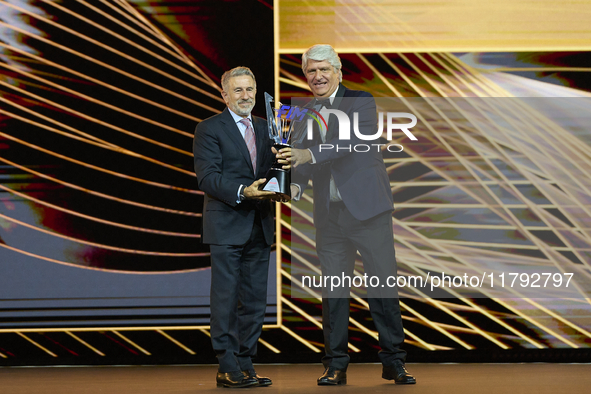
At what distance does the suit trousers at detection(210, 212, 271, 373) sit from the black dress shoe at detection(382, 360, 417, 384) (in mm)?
657

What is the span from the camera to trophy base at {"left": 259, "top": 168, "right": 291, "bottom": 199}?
2.77 m

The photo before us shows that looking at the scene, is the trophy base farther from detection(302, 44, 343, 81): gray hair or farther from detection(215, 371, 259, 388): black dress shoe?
detection(215, 371, 259, 388): black dress shoe

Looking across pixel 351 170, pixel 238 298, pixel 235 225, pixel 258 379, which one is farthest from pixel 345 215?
pixel 258 379

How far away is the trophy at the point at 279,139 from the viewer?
278 cm

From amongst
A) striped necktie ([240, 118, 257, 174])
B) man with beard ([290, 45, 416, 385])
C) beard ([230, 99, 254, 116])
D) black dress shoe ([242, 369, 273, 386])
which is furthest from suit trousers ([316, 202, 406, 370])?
beard ([230, 99, 254, 116])

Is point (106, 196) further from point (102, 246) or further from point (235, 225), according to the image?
point (235, 225)

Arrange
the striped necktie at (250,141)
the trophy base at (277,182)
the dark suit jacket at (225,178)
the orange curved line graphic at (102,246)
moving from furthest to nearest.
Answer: the orange curved line graphic at (102,246)
the striped necktie at (250,141)
the dark suit jacket at (225,178)
the trophy base at (277,182)

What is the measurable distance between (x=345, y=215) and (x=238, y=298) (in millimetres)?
652

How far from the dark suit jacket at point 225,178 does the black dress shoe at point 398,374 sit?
0.84m

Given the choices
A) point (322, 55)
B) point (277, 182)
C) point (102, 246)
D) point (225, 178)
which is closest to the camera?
point (277, 182)

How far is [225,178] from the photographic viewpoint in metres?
2.88

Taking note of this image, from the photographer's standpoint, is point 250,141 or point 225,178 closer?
point 225,178

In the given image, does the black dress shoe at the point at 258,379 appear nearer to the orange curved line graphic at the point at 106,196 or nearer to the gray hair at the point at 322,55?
the orange curved line graphic at the point at 106,196

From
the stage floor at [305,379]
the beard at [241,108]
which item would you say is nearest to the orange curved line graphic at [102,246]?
the stage floor at [305,379]
